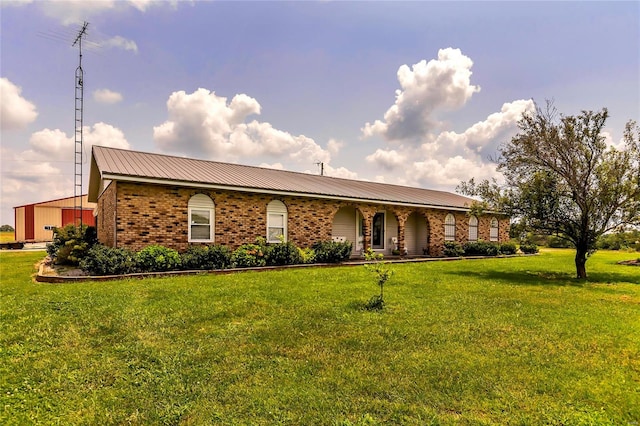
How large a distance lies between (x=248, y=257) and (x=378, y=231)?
9475mm

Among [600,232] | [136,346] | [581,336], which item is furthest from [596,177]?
[136,346]

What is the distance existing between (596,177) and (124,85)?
18.8 metres

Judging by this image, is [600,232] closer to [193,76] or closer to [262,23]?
[262,23]

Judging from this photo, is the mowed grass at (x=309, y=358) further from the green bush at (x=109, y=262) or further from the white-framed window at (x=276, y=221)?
the white-framed window at (x=276, y=221)

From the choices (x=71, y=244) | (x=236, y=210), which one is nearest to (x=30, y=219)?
(x=71, y=244)

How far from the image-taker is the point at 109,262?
9914 mm

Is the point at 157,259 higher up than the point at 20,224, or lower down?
lower down

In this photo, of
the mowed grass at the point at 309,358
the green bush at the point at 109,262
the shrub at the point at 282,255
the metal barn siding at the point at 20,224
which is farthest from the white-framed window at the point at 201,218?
the metal barn siding at the point at 20,224

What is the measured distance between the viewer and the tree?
37.8 feet

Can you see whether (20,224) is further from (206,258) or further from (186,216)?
(206,258)

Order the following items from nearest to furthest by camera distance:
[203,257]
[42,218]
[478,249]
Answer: [203,257]
[478,249]
[42,218]

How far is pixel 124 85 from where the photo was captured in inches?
590

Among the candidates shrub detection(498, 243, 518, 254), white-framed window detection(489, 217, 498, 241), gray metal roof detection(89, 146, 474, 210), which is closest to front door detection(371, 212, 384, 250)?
gray metal roof detection(89, 146, 474, 210)

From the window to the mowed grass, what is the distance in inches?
516
